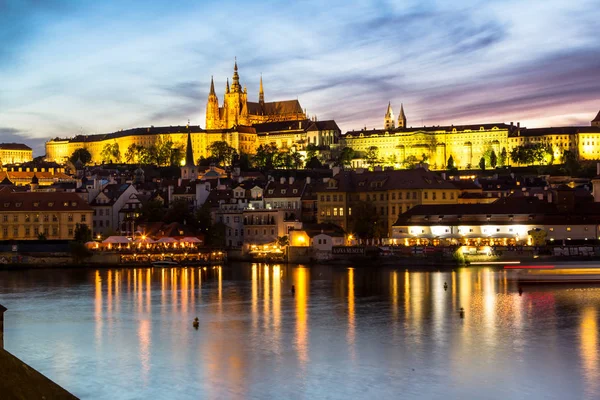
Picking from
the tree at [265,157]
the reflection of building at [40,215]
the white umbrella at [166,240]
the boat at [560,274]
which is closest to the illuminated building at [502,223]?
the boat at [560,274]

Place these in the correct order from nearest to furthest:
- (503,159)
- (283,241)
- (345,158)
Answer: (283,241) < (503,159) < (345,158)

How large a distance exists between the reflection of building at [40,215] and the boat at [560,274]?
32.9m

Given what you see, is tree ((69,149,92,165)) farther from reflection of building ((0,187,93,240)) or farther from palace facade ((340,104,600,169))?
reflection of building ((0,187,93,240))

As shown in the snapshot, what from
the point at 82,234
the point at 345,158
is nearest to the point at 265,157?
the point at 345,158

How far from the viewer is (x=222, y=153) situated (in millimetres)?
161750

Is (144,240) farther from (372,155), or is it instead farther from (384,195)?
(372,155)

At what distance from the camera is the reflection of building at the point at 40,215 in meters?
65.4

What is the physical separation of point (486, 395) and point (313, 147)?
5787 inches

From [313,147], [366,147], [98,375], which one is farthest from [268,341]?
[366,147]

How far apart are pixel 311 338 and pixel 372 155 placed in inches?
5700

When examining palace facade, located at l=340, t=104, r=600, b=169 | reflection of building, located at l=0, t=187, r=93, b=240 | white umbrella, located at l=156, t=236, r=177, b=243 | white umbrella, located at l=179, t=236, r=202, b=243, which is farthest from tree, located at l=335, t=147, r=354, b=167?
white umbrella, located at l=156, t=236, r=177, b=243

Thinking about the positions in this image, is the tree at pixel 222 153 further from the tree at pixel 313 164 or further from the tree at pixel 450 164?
the tree at pixel 450 164

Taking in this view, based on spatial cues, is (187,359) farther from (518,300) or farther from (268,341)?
(518,300)

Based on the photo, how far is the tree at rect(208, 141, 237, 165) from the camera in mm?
159387
